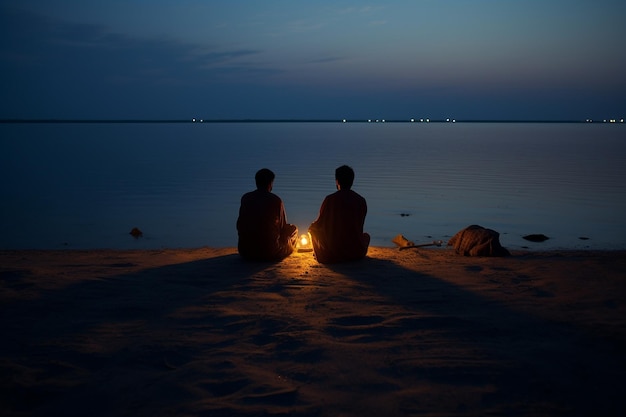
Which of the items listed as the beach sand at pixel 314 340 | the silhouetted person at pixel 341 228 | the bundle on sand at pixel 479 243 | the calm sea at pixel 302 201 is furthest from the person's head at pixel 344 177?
the calm sea at pixel 302 201

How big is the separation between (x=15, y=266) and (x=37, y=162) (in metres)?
24.7

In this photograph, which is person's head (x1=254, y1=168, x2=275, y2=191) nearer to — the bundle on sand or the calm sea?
the bundle on sand

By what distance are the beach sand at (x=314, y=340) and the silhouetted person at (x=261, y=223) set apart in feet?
1.37

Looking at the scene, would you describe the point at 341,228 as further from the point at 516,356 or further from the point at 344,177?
the point at 516,356

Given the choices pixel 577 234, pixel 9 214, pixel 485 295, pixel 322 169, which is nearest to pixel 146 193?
pixel 9 214

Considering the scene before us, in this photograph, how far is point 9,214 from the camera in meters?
13.4

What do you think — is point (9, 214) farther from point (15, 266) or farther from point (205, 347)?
point (205, 347)

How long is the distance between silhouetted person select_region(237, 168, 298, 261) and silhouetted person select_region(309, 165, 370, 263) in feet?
1.83

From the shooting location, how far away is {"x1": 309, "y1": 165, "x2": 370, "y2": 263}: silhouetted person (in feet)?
22.0

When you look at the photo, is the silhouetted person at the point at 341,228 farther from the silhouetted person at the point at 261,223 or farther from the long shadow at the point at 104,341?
the long shadow at the point at 104,341

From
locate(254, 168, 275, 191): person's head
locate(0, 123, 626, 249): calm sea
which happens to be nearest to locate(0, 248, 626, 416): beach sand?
locate(254, 168, 275, 191): person's head

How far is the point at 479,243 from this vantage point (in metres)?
7.43

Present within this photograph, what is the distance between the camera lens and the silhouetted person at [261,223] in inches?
264

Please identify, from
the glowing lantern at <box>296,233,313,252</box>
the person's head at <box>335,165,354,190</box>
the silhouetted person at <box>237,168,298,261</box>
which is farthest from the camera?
the glowing lantern at <box>296,233,313,252</box>
